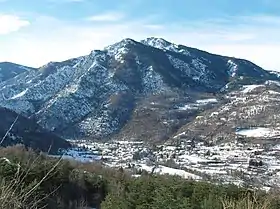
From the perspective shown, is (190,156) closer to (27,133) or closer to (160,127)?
(27,133)

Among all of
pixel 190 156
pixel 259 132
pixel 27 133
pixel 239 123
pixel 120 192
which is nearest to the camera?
pixel 120 192

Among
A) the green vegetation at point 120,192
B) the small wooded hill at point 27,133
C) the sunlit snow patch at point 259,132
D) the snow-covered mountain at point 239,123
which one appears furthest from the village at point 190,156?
the green vegetation at point 120,192

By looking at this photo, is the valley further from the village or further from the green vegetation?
the green vegetation

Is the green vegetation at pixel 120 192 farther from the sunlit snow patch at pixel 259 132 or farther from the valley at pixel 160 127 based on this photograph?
the sunlit snow patch at pixel 259 132

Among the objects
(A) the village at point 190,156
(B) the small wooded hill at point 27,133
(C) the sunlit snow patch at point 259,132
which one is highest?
(B) the small wooded hill at point 27,133


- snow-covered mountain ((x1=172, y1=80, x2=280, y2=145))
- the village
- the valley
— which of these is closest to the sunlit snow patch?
snow-covered mountain ((x1=172, y1=80, x2=280, y2=145))

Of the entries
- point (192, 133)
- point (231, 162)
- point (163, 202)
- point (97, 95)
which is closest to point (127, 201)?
point (163, 202)

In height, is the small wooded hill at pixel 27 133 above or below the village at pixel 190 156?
above

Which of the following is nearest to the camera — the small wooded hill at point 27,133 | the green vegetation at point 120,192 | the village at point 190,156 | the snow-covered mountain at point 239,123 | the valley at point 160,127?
the green vegetation at point 120,192

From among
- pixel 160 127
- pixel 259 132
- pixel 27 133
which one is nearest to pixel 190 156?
pixel 259 132
